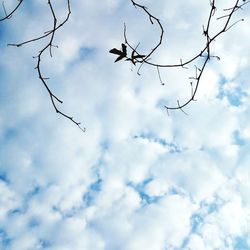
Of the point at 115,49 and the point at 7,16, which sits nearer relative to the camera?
the point at 7,16

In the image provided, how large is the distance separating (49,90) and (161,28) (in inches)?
34.7

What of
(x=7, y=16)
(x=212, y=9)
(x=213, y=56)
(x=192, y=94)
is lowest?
(x=192, y=94)

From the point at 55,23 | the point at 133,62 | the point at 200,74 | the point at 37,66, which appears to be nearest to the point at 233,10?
the point at 200,74

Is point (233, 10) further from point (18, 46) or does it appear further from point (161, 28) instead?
point (18, 46)

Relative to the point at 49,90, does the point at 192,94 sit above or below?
below

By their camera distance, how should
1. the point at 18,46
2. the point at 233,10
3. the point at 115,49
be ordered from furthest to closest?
the point at 115,49 → the point at 18,46 → the point at 233,10

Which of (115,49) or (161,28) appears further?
(115,49)

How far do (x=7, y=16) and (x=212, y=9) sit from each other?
4.45 ft

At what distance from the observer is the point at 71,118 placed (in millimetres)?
2502

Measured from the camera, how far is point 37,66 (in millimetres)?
2469

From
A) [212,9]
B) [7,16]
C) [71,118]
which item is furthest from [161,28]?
[7,16]

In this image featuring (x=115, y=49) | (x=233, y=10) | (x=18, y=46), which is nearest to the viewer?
(x=233, y=10)

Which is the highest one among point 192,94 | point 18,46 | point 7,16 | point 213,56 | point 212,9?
point 7,16

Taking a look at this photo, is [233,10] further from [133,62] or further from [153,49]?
[133,62]
